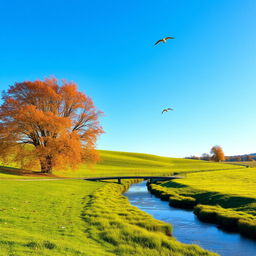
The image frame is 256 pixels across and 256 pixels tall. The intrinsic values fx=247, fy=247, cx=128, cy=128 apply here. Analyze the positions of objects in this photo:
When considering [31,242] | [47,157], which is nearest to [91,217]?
[31,242]

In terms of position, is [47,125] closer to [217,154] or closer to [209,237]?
[209,237]

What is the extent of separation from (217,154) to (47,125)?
443ft

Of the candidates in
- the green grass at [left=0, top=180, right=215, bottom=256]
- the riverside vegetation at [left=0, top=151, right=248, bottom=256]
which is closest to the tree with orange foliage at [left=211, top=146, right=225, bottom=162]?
the riverside vegetation at [left=0, top=151, right=248, bottom=256]

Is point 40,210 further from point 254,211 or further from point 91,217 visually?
point 254,211

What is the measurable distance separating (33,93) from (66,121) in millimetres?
9296

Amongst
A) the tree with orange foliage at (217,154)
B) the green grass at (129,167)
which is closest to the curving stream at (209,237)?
the green grass at (129,167)

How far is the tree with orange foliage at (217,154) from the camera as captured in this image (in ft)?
511

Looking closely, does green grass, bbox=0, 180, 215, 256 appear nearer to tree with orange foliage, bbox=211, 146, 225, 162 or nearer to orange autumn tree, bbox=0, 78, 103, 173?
orange autumn tree, bbox=0, 78, 103, 173

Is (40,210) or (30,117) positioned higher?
(30,117)

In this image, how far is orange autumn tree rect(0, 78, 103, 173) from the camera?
42594mm

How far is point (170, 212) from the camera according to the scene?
2336 cm

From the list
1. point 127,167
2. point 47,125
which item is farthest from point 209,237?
point 127,167

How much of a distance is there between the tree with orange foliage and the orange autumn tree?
123 meters

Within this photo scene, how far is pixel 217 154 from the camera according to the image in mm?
156875
